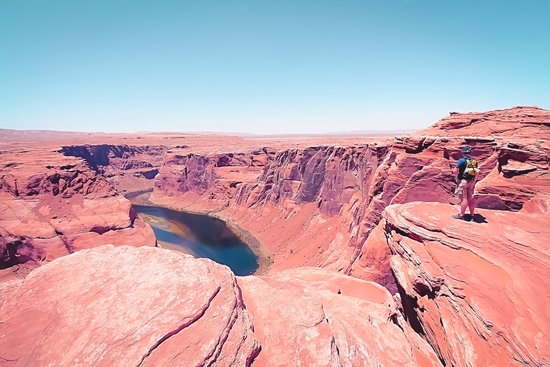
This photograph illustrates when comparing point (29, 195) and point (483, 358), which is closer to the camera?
point (483, 358)

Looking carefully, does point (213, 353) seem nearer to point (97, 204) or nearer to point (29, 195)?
point (97, 204)

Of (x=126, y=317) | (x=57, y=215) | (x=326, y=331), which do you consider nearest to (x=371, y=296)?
(x=326, y=331)

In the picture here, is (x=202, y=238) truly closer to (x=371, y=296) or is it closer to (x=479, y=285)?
(x=371, y=296)

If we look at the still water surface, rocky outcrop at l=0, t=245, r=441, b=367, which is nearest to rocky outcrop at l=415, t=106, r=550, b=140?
rocky outcrop at l=0, t=245, r=441, b=367

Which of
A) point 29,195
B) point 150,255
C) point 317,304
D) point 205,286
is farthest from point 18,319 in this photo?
point 29,195

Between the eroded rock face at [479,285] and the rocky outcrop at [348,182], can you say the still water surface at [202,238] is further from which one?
the eroded rock face at [479,285]
